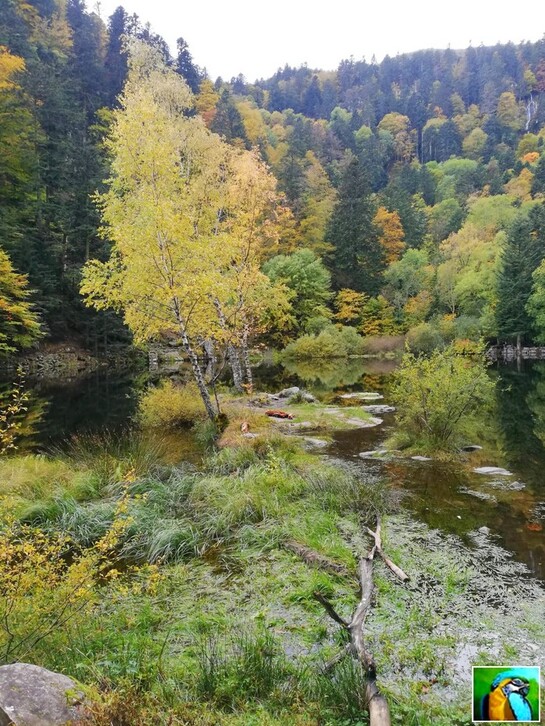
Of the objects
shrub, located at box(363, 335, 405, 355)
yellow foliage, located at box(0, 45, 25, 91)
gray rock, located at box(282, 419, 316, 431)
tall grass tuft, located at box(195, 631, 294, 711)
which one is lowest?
shrub, located at box(363, 335, 405, 355)

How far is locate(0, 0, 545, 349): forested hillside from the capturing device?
3644cm

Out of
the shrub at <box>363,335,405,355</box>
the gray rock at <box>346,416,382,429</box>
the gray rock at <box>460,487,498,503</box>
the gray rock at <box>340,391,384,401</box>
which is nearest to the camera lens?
the gray rock at <box>460,487,498,503</box>

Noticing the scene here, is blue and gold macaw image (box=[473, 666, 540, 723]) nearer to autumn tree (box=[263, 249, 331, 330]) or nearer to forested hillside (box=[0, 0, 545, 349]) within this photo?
forested hillside (box=[0, 0, 545, 349])

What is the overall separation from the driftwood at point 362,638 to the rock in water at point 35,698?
1.91m

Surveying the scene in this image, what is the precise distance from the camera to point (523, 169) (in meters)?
78.5

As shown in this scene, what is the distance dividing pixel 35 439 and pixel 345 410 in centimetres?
1017

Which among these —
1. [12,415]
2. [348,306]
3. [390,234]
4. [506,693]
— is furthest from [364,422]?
[390,234]

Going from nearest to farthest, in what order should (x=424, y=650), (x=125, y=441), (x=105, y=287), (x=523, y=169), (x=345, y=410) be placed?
(x=424, y=650), (x=125, y=441), (x=105, y=287), (x=345, y=410), (x=523, y=169)

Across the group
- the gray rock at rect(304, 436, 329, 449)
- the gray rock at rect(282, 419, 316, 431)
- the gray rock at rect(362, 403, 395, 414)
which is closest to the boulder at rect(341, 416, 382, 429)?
the gray rock at rect(282, 419, 316, 431)

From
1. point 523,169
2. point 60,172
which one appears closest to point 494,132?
point 523,169

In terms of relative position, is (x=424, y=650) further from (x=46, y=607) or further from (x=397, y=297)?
(x=397, y=297)

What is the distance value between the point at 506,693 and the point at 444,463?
7.89m

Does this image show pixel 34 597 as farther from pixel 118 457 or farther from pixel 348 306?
pixel 348 306

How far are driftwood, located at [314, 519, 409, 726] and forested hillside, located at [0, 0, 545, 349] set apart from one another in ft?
54.3
